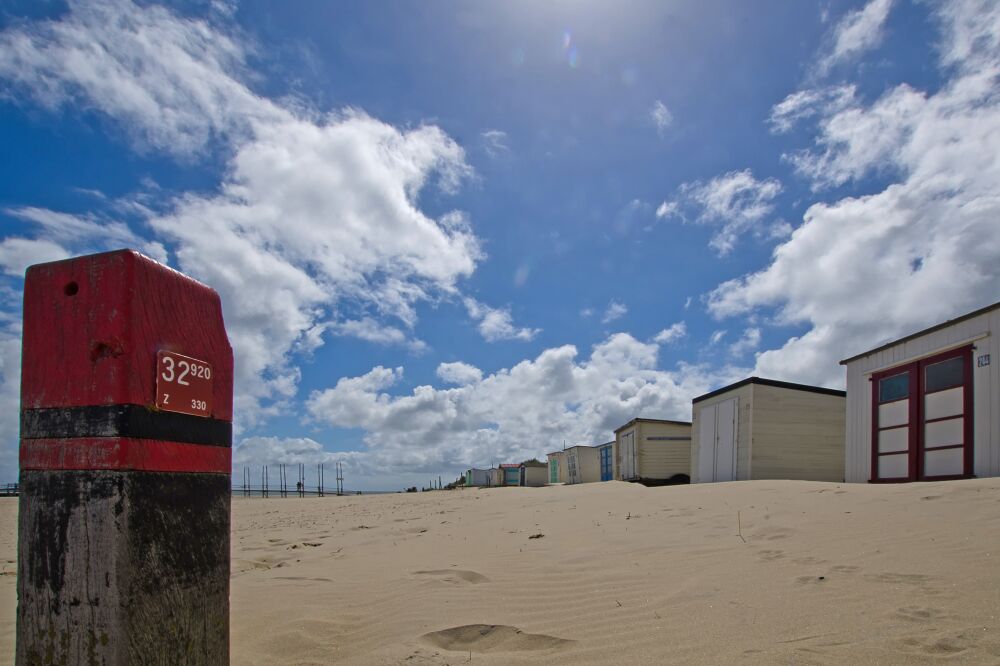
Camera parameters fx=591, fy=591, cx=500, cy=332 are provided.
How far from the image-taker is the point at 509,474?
2511 inches

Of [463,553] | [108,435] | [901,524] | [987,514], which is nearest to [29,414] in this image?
[108,435]

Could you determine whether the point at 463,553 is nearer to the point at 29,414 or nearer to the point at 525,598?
the point at 525,598

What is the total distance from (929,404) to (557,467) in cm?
4003

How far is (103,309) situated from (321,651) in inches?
104

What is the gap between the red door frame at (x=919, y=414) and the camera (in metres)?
12.0

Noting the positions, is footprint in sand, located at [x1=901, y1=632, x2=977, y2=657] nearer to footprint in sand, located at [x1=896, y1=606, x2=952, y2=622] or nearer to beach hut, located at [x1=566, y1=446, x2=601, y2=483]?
footprint in sand, located at [x1=896, y1=606, x2=952, y2=622]

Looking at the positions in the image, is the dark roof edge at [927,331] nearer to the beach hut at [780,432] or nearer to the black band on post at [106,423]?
the beach hut at [780,432]

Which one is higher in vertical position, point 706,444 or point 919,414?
point 919,414

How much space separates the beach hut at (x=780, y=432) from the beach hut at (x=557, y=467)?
28.8 metres

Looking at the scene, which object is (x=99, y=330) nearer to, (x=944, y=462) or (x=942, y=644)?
(x=942, y=644)

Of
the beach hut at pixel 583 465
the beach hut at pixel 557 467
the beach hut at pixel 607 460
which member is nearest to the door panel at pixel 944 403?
the beach hut at pixel 607 460

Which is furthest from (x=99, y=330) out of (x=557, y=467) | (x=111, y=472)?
(x=557, y=467)

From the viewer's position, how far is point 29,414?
181cm

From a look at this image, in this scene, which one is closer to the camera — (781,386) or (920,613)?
(920,613)
